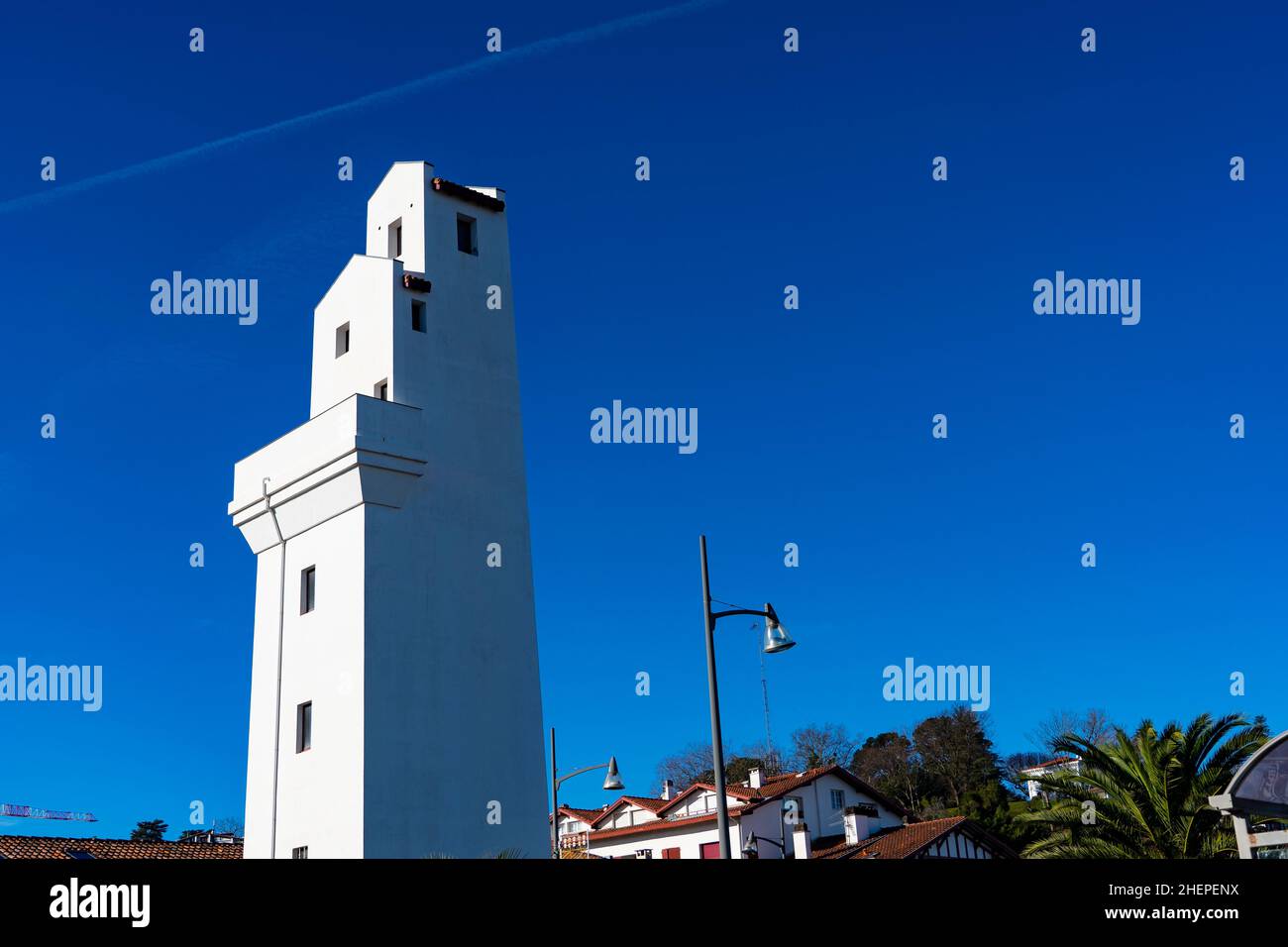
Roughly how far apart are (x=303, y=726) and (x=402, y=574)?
4.57m

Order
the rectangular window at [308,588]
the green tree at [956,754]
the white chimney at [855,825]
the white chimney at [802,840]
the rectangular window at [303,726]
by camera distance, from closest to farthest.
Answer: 1. the rectangular window at [303,726]
2. the rectangular window at [308,588]
3. the white chimney at [802,840]
4. the white chimney at [855,825]
5. the green tree at [956,754]

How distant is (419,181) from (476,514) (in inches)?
394

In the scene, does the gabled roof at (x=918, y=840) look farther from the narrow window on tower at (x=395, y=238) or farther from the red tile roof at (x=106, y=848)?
the narrow window on tower at (x=395, y=238)

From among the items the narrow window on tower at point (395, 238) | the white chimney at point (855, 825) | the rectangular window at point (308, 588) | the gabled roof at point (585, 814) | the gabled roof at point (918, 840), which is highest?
the narrow window on tower at point (395, 238)

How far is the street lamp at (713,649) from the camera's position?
61.1ft

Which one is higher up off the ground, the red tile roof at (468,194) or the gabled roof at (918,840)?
the red tile roof at (468,194)

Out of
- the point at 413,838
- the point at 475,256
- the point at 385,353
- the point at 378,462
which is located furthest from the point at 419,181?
the point at 413,838

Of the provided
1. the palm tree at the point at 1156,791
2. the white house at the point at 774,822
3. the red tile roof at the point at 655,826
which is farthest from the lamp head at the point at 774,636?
the red tile roof at the point at 655,826

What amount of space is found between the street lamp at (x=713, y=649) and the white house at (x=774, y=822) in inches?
1182

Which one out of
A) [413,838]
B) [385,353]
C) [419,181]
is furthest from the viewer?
[419,181]

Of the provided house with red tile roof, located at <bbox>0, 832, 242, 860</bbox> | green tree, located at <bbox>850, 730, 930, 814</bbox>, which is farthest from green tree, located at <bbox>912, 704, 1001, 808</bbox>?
house with red tile roof, located at <bbox>0, 832, 242, 860</bbox>

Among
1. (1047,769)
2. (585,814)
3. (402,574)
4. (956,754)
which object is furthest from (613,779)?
(956,754)
